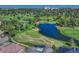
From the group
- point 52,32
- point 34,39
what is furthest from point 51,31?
point 34,39

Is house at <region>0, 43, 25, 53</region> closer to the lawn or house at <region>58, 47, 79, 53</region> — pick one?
the lawn

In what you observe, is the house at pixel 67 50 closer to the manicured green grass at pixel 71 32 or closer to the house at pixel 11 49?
the manicured green grass at pixel 71 32

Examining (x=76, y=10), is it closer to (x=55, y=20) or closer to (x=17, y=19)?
(x=55, y=20)

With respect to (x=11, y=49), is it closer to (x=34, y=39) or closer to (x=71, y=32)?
(x=34, y=39)

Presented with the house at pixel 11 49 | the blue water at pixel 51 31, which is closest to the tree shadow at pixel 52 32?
the blue water at pixel 51 31

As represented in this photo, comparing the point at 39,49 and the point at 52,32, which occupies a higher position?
the point at 52,32

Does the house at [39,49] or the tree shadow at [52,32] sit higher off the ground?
the tree shadow at [52,32]

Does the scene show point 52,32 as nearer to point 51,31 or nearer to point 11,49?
point 51,31

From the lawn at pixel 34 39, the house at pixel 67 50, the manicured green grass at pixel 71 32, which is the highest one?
the manicured green grass at pixel 71 32
